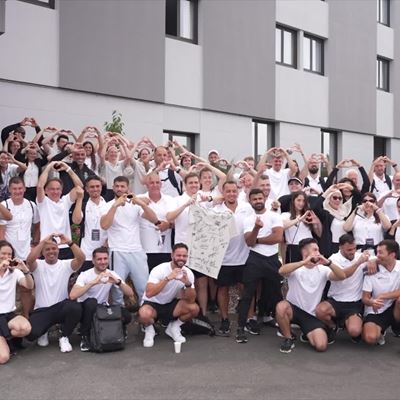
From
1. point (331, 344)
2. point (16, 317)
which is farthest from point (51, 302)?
point (331, 344)

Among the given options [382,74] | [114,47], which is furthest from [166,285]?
[382,74]

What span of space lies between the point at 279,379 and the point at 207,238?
7.50ft

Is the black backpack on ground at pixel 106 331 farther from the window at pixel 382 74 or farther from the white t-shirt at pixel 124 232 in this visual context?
the window at pixel 382 74

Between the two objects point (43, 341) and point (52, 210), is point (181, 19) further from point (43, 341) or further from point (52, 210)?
point (43, 341)

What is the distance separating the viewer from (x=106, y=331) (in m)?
6.53

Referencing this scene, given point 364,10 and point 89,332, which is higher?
point 364,10

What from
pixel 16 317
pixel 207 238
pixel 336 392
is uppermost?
pixel 207 238

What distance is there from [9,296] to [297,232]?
3866 mm

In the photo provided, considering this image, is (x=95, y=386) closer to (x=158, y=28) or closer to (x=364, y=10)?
(x=158, y=28)

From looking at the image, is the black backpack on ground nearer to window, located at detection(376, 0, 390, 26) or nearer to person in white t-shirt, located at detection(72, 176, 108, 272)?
person in white t-shirt, located at detection(72, 176, 108, 272)

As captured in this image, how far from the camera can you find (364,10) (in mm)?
22734

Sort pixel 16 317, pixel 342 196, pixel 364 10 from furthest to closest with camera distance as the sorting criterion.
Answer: pixel 364 10
pixel 342 196
pixel 16 317

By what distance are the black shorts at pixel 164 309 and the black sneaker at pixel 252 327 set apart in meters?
1.10

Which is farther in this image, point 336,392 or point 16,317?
point 16,317
